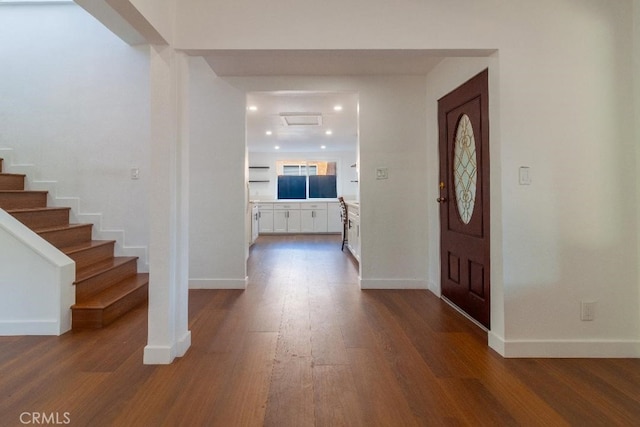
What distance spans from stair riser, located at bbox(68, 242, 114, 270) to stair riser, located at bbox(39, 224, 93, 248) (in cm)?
21

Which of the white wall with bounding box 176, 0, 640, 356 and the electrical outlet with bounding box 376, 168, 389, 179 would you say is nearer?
the white wall with bounding box 176, 0, 640, 356

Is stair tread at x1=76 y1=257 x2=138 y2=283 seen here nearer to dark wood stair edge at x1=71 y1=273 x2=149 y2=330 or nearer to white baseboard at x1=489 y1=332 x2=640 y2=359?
dark wood stair edge at x1=71 y1=273 x2=149 y2=330

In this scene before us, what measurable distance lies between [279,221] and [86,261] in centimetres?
552

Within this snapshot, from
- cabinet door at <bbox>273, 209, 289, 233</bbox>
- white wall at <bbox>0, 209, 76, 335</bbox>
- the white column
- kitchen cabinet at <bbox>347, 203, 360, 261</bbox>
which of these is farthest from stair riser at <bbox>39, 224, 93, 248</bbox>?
cabinet door at <bbox>273, 209, 289, 233</bbox>

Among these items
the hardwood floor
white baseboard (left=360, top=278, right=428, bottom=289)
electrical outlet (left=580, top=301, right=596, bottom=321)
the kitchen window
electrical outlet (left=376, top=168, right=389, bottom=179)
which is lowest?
the hardwood floor

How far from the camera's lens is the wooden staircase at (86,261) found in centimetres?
250

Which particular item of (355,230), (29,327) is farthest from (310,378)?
(355,230)

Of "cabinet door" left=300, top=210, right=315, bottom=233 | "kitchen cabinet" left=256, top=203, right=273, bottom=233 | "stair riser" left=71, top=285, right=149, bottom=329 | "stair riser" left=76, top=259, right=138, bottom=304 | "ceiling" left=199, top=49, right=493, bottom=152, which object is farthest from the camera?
"cabinet door" left=300, top=210, right=315, bottom=233

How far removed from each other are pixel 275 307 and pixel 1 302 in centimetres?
197

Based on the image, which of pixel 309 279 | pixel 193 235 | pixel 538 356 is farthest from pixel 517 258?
pixel 193 235

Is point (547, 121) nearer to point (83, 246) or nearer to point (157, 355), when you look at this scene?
point (157, 355)

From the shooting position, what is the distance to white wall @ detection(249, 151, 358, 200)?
9.15m

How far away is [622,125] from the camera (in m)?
1.97

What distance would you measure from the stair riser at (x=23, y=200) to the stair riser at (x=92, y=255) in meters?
0.76
